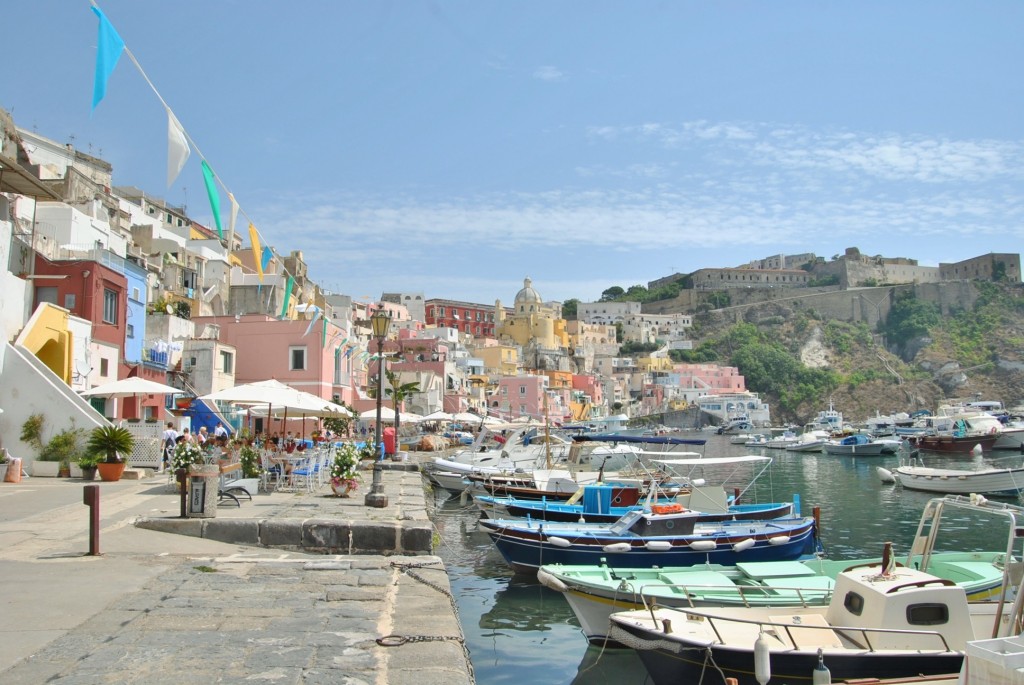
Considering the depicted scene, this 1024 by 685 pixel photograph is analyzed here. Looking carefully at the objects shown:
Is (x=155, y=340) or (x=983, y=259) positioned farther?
(x=983, y=259)

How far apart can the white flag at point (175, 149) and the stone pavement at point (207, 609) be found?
4.86 m

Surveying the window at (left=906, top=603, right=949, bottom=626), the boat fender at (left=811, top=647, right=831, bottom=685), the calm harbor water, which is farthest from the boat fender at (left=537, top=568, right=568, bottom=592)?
the window at (left=906, top=603, right=949, bottom=626)

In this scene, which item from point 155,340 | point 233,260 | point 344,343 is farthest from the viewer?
point 233,260

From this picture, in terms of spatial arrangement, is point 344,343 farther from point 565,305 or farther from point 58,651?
point 565,305

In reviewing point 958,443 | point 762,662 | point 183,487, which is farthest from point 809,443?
point 762,662

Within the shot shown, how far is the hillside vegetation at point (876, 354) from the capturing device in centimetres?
13388

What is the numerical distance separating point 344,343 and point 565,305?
12994cm

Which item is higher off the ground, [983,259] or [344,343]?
[983,259]

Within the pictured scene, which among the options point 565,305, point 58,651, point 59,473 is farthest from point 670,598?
point 565,305

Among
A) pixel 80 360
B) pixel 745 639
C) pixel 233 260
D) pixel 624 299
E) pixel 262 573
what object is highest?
pixel 624 299

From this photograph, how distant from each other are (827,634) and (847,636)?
0.96 ft

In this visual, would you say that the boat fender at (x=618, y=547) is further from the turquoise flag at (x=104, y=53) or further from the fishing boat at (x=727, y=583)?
the turquoise flag at (x=104, y=53)

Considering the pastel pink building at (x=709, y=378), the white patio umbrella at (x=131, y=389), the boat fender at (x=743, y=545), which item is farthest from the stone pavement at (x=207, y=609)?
Answer: the pastel pink building at (x=709, y=378)

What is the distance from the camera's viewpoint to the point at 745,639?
30.5 ft
